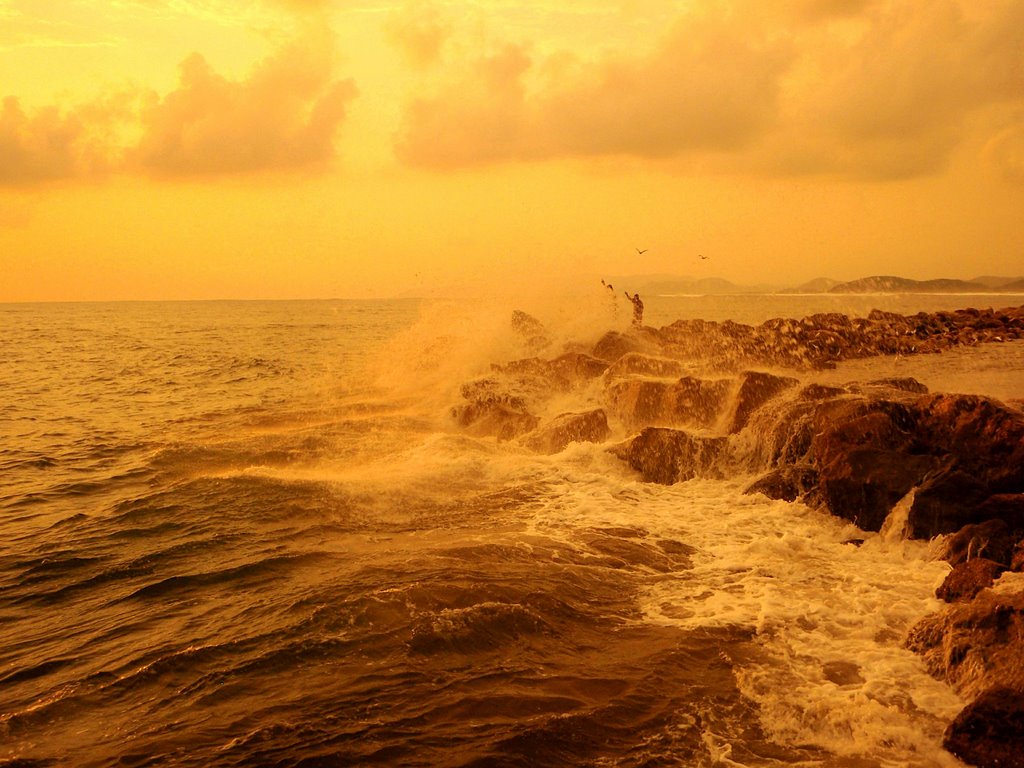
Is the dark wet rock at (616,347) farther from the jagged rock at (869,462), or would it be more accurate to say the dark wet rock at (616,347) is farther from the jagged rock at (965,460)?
the jagged rock at (965,460)

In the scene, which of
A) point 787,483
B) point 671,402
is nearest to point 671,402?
point 671,402

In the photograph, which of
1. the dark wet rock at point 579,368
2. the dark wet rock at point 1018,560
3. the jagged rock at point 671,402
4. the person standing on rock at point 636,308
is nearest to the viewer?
the dark wet rock at point 1018,560

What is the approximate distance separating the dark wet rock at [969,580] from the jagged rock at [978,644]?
2.07 ft

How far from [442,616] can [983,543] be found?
19.5 ft

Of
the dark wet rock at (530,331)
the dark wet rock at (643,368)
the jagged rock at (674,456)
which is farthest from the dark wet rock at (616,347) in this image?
the jagged rock at (674,456)

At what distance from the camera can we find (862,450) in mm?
10078

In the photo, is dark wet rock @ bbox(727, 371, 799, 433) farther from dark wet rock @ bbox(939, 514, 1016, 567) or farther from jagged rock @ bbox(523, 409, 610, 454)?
dark wet rock @ bbox(939, 514, 1016, 567)

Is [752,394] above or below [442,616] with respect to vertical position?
above

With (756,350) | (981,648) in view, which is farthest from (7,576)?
(756,350)

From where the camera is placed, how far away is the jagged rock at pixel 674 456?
42.0ft

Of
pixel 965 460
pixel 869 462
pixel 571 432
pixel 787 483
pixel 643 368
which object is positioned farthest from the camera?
pixel 643 368

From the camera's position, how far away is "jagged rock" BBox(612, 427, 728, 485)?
42.0 feet

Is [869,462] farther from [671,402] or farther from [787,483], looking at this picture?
[671,402]

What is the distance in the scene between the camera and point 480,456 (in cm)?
1431
